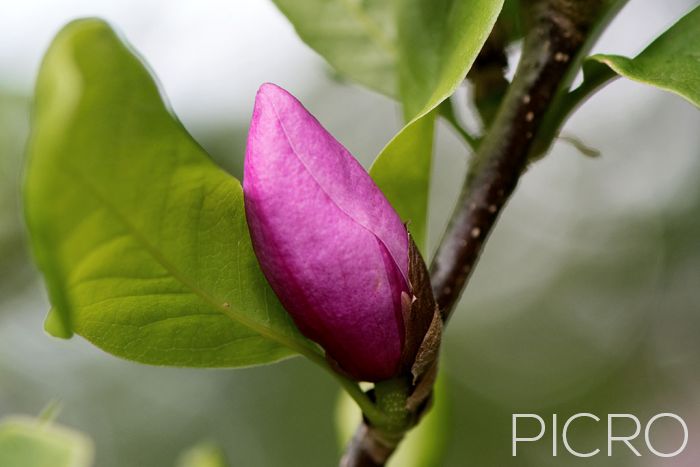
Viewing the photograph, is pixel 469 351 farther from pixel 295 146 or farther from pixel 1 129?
pixel 295 146

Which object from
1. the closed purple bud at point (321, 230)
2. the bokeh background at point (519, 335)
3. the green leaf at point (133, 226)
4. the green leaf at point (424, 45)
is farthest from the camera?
the bokeh background at point (519, 335)

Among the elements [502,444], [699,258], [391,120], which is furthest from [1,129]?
[391,120]

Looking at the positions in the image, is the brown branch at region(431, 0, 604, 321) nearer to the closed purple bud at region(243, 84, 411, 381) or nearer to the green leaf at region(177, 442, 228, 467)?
the closed purple bud at region(243, 84, 411, 381)

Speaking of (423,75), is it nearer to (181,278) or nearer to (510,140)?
(510,140)

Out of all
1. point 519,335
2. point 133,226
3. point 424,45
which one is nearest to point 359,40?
point 424,45

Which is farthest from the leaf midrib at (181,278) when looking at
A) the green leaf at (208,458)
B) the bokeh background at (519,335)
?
the bokeh background at (519,335)

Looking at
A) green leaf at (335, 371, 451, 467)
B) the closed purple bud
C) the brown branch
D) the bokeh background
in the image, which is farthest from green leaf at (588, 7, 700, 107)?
the bokeh background

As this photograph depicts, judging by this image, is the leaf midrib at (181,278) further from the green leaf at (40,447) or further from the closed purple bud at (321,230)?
the green leaf at (40,447)
